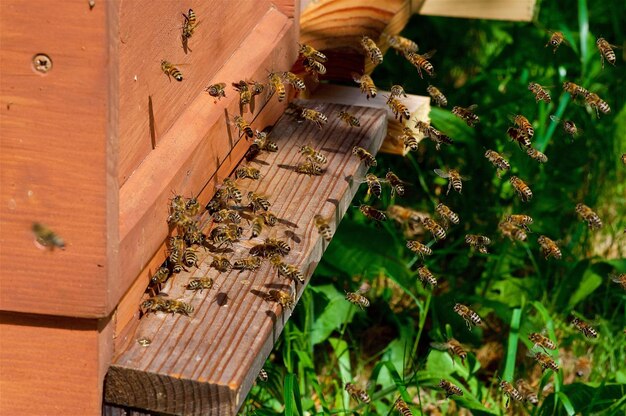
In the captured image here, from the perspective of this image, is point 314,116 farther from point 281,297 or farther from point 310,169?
point 281,297

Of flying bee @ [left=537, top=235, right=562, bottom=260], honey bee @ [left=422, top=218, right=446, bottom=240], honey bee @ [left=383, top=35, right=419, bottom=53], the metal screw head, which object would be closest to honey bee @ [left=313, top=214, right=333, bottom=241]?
the metal screw head

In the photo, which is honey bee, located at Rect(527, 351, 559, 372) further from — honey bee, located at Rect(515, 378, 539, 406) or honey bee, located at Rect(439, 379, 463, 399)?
honey bee, located at Rect(439, 379, 463, 399)

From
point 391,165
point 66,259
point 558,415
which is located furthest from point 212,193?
point 391,165

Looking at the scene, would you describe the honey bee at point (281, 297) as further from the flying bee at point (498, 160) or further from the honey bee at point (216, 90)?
the flying bee at point (498, 160)

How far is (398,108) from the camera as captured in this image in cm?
358

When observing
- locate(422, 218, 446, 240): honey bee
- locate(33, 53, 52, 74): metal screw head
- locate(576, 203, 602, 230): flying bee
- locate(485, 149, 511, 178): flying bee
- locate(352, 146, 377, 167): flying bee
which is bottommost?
locate(576, 203, 602, 230): flying bee

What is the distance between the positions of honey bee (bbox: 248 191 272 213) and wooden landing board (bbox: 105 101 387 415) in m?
0.05

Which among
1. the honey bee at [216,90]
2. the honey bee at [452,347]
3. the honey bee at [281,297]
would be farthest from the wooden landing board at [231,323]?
the honey bee at [452,347]

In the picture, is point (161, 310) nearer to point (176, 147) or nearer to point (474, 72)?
point (176, 147)

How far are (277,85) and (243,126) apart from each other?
0.32 m

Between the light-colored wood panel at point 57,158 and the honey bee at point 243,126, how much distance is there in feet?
2.67

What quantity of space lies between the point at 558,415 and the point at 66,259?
201 cm

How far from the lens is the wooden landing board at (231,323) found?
2.08 meters

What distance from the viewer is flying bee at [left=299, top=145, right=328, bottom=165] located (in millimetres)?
2926
